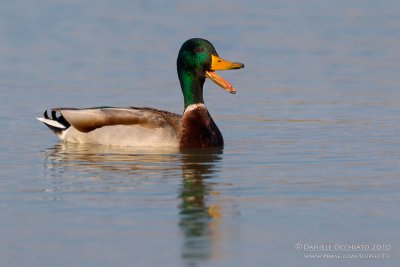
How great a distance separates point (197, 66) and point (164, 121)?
0.93m

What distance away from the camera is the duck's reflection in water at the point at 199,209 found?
32.6 ft

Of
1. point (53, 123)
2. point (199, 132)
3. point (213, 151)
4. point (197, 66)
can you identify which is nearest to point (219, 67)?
point (197, 66)

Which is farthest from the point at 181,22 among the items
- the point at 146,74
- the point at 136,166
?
the point at 136,166

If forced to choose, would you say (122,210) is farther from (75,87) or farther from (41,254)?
(75,87)

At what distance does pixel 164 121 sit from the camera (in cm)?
1579

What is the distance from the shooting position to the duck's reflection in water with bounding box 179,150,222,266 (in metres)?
9.94

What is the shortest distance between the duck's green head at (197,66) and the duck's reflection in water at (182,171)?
1.23 m

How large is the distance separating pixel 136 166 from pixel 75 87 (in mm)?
6073

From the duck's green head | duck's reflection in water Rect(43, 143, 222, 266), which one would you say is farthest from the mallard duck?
duck's reflection in water Rect(43, 143, 222, 266)

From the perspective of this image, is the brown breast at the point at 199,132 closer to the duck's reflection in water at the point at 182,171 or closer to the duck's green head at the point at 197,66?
the duck's reflection in water at the point at 182,171

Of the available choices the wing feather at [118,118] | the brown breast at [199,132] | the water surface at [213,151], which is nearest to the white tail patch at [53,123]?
the wing feather at [118,118]

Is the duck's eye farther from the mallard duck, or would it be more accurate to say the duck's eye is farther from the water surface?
the water surface

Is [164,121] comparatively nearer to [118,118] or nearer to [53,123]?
[118,118]

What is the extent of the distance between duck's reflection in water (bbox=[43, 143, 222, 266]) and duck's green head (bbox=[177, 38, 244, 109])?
1.23 metres
